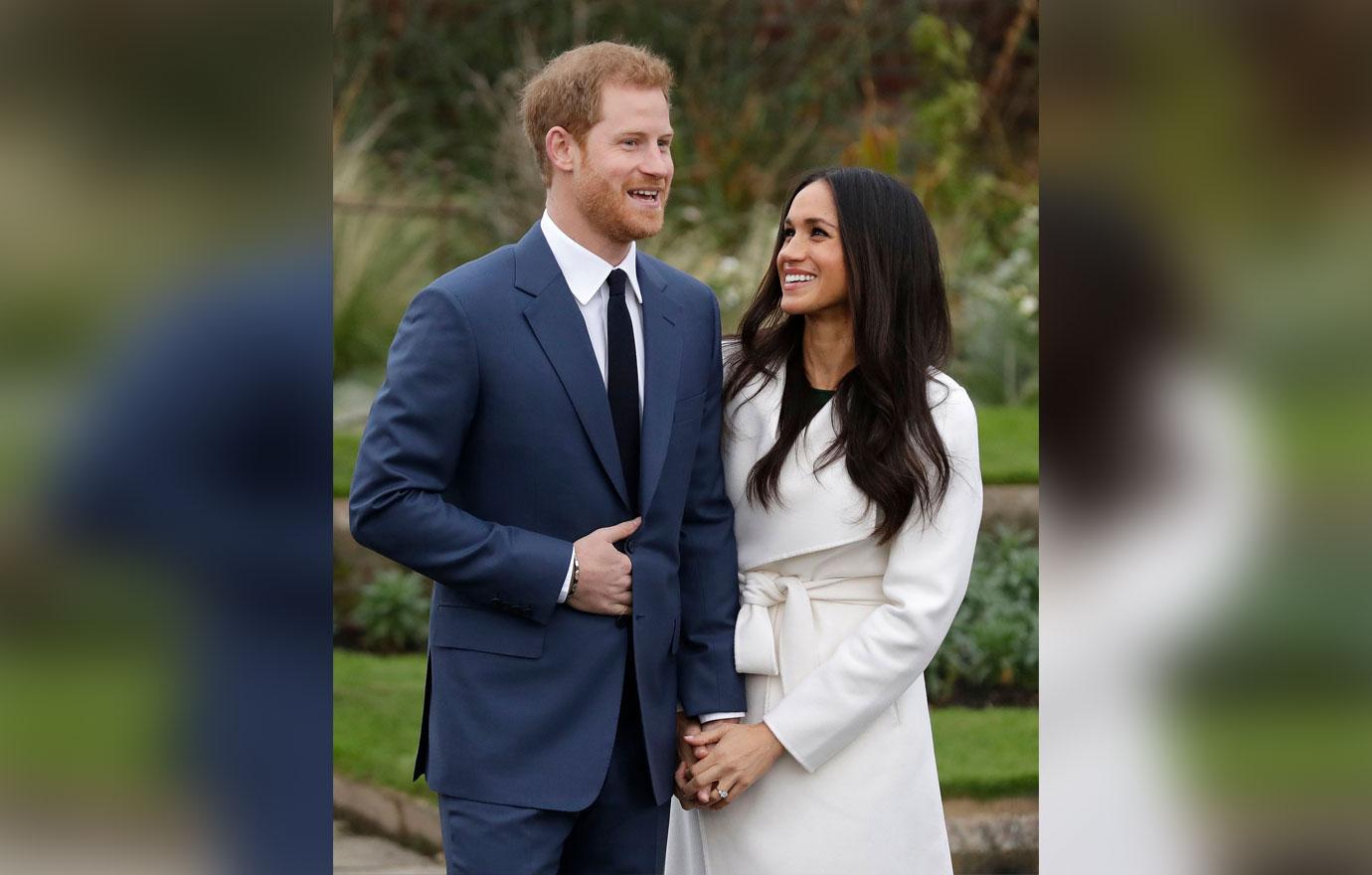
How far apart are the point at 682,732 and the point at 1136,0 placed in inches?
77.7

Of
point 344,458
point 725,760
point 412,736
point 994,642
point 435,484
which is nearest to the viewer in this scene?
point 435,484

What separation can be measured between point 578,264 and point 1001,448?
12.4 feet

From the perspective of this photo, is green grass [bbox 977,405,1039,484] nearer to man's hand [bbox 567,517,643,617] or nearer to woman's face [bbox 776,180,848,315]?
woman's face [bbox 776,180,848,315]

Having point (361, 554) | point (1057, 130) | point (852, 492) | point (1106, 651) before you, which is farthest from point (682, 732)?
point (361, 554)

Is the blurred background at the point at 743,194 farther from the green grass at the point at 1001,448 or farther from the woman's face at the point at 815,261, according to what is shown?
the woman's face at the point at 815,261

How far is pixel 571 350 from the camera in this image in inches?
105

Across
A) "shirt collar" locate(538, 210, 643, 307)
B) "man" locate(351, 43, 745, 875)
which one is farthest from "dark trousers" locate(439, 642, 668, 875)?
"shirt collar" locate(538, 210, 643, 307)

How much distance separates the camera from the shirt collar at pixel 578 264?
2736 mm

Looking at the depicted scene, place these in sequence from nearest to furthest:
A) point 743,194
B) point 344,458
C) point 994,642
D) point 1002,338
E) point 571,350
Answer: point 571,350
point 994,642
point 344,458
point 1002,338
point 743,194

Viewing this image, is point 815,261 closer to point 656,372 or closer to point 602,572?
point 656,372

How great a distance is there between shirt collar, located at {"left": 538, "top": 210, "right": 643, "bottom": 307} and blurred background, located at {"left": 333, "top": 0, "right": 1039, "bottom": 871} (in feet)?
8.72

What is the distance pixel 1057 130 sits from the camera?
114 centimetres

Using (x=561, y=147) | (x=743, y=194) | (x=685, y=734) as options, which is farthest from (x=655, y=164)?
(x=743, y=194)

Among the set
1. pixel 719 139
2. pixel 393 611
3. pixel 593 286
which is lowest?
pixel 393 611
